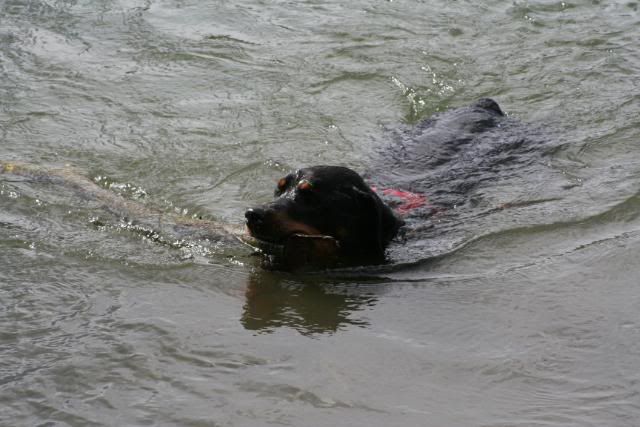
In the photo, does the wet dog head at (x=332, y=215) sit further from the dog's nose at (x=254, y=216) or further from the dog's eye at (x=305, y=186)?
the dog's nose at (x=254, y=216)

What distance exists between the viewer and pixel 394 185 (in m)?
7.22

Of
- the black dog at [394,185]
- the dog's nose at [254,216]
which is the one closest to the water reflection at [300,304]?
the black dog at [394,185]

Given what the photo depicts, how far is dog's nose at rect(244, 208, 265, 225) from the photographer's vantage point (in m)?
5.41

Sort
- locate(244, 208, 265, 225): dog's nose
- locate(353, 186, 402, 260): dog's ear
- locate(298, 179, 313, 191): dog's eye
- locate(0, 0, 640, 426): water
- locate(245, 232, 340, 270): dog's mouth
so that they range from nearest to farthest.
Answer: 1. locate(0, 0, 640, 426): water
2. locate(244, 208, 265, 225): dog's nose
3. locate(245, 232, 340, 270): dog's mouth
4. locate(298, 179, 313, 191): dog's eye
5. locate(353, 186, 402, 260): dog's ear

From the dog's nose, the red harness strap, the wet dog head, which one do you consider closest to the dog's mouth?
the wet dog head

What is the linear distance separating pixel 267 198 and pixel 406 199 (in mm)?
1145

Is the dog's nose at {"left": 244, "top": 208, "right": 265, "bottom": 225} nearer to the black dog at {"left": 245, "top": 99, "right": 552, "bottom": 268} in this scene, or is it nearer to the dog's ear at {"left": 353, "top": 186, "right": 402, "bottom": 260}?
the black dog at {"left": 245, "top": 99, "right": 552, "bottom": 268}

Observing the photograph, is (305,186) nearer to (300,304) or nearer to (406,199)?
(300,304)

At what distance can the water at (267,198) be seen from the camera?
396 cm

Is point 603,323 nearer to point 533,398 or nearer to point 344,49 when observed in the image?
point 533,398

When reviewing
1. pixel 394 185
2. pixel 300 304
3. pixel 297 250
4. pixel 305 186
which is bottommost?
pixel 300 304

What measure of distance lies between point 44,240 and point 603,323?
11.2 feet

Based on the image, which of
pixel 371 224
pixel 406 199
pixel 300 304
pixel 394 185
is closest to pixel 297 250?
pixel 300 304

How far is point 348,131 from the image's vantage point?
8.57 metres
